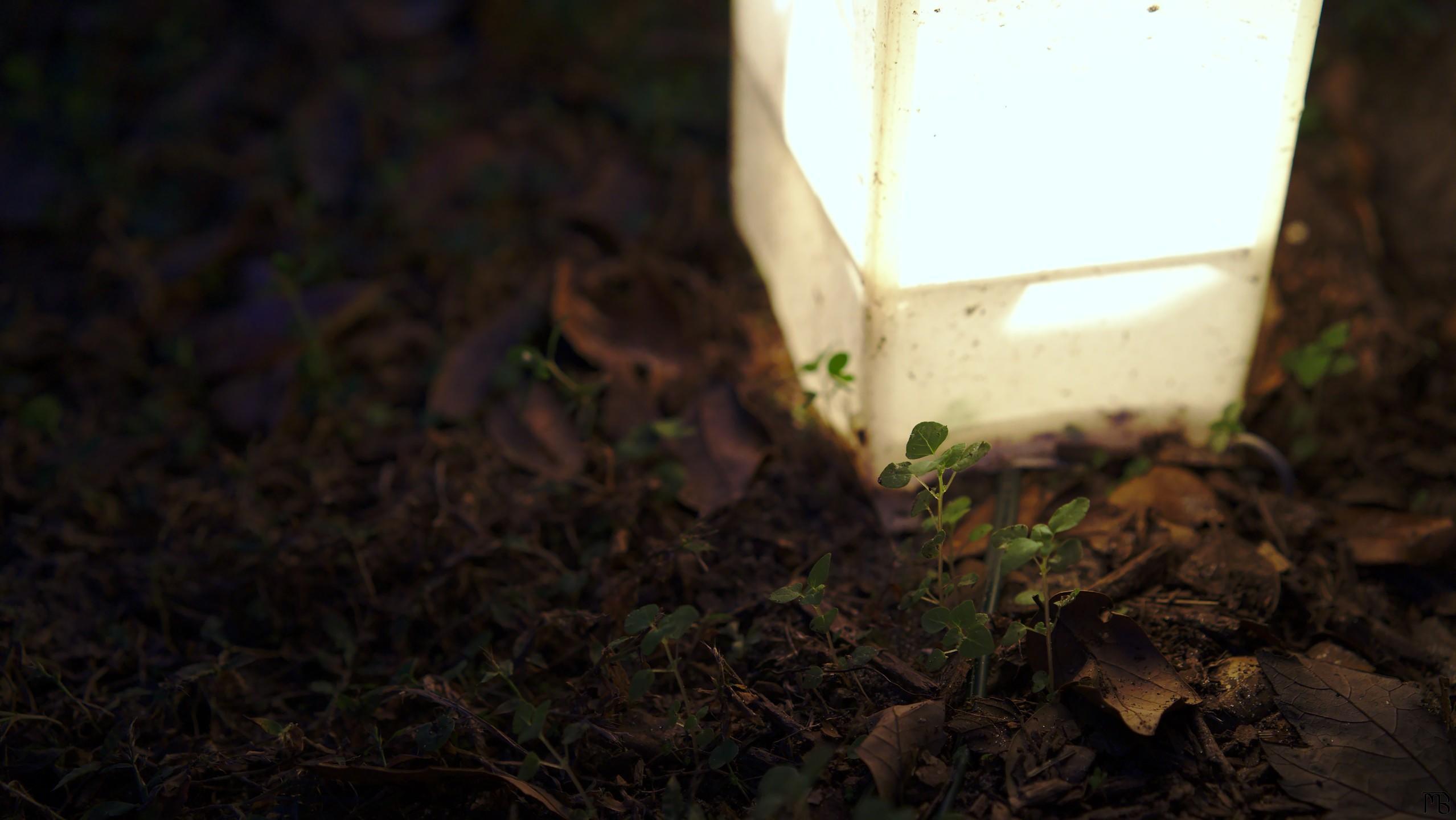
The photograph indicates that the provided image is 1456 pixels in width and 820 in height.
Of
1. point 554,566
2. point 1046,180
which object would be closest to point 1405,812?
point 1046,180

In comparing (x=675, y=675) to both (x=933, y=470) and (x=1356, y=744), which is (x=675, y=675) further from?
(x=1356, y=744)

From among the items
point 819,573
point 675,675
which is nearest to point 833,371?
point 819,573

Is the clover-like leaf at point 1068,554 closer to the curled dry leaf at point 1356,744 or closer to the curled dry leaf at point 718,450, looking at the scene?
the curled dry leaf at point 1356,744

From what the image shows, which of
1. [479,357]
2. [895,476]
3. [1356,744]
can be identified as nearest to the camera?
[1356,744]

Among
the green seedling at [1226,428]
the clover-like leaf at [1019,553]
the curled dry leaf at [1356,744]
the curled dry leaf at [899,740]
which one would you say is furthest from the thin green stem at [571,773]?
the green seedling at [1226,428]

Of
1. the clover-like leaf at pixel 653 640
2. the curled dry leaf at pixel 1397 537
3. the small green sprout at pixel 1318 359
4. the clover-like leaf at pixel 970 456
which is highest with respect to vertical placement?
the clover-like leaf at pixel 970 456
